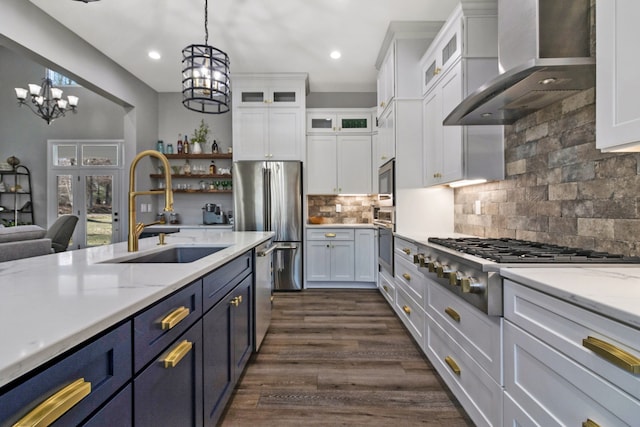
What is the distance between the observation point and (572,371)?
918 millimetres

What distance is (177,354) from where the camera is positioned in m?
1.06

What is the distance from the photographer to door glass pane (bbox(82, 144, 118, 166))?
5621mm

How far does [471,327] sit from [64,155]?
6.97 meters

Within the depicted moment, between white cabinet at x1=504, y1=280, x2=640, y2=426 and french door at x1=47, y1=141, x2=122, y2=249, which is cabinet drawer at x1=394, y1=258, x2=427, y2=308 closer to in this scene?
white cabinet at x1=504, y1=280, x2=640, y2=426

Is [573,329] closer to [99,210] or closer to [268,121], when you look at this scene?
[268,121]

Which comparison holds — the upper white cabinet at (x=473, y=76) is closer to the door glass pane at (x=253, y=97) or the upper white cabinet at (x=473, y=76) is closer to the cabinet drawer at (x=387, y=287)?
the cabinet drawer at (x=387, y=287)

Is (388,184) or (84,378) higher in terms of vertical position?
(388,184)

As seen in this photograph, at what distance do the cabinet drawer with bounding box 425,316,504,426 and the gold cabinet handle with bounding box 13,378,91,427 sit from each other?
57.1 inches

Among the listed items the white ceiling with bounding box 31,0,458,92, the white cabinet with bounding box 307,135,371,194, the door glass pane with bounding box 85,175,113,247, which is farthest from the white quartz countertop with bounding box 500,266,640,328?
the door glass pane with bounding box 85,175,113,247

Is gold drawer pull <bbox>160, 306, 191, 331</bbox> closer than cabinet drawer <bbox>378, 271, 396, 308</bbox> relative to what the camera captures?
Yes

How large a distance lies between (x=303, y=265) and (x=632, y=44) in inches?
154

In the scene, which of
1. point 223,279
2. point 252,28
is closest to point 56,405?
point 223,279

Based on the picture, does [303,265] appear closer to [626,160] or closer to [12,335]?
[626,160]

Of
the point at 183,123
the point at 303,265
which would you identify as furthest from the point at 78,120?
the point at 303,265
